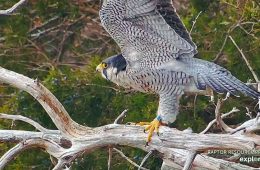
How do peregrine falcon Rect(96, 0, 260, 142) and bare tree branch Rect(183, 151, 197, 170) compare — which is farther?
peregrine falcon Rect(96, 0, 260, 142)

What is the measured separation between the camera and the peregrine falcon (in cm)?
556

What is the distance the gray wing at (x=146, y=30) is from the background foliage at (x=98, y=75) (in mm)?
1325

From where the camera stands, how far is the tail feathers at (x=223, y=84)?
17.6ft

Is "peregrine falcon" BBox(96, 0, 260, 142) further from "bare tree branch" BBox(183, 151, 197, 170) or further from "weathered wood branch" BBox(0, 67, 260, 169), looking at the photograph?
"bare tree branch" BBox(183, 151, 197, 170)

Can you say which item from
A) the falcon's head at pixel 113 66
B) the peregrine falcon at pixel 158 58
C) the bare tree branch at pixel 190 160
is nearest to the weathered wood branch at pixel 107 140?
the bare tree branch at pixel 190 160

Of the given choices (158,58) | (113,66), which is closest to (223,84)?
(158,58)

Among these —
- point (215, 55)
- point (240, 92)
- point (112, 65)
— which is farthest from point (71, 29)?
point (240, 92)

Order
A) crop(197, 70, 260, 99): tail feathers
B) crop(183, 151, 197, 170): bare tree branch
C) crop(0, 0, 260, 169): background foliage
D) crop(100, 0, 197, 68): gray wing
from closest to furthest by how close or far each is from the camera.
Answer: crop(183, 151, 197, 170): bare tree branch → crop(197, 70, 260, 99): tail feathers → crop(100, 0, 197, 68): gray wing → crop(0, 0, 260, 169): background foliage

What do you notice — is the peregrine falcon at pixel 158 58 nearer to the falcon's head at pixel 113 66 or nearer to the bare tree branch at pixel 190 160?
the falcon's head at pixel 113 66

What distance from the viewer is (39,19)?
8625 mm

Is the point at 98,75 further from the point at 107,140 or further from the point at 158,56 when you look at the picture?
the point at 107,140

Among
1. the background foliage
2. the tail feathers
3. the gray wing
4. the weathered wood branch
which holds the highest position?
the gray wing

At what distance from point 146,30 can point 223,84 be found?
0.62 m

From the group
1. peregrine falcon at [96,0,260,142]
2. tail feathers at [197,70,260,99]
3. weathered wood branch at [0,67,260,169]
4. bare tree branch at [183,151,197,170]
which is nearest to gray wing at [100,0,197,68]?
peregrine falcon at [96,0,260,142]
